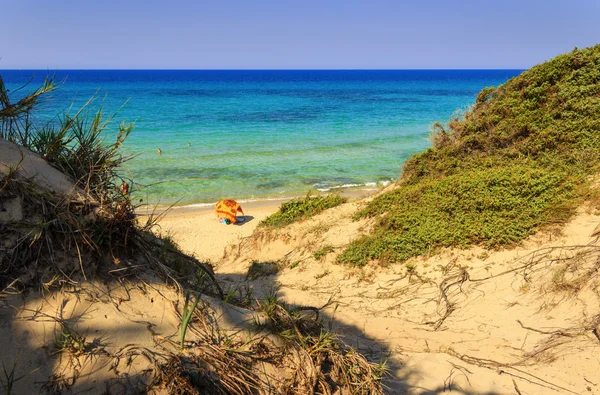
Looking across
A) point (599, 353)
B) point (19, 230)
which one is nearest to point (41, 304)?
point (19, 230)

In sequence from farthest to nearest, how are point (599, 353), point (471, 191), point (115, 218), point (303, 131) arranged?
1. point (303, 131)
2. point (471, 191)
3. point (599, 353)
4. point (115, 218)

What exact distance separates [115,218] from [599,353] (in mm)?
4637

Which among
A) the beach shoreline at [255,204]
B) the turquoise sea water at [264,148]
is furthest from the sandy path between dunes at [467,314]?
the beach shoreline at [255,204]

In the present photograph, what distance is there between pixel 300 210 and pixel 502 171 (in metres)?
4.50

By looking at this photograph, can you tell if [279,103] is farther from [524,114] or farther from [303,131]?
[524,114]

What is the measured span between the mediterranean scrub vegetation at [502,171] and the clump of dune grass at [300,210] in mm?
1563

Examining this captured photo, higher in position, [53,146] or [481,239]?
[53,146]

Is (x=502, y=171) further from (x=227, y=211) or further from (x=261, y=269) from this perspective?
(x=227, y=211)

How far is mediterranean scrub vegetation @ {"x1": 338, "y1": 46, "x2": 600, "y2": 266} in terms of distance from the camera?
768cm

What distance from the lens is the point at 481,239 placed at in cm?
750

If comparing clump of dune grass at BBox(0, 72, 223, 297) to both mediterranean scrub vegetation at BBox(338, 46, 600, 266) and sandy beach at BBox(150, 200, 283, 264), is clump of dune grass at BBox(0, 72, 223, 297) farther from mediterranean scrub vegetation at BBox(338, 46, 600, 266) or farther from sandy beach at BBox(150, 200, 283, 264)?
sandy beach at BBox(150, 200, 283, 264)

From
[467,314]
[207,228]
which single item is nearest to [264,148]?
[207,228]

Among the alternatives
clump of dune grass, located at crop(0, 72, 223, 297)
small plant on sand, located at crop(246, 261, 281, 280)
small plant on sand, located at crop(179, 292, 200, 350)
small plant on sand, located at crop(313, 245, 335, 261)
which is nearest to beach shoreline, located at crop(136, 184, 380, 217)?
small plant on sand, located at crop(246, 261, 281, 280)

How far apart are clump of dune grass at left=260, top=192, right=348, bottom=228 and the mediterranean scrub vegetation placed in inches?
61.5
